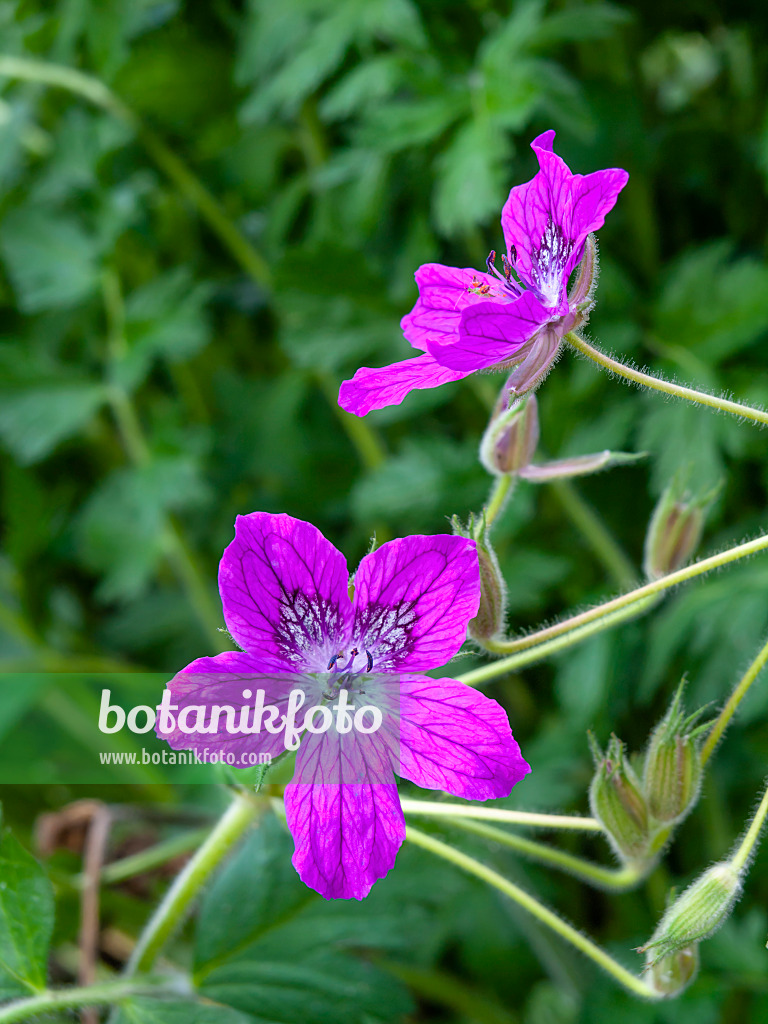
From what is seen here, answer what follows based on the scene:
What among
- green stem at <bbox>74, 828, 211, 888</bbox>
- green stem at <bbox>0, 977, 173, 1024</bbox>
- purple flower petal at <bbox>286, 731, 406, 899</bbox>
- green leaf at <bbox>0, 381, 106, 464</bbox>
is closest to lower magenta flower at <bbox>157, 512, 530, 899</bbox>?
purple flower petal at <bbox>286, 731, 406, 899</bbox>

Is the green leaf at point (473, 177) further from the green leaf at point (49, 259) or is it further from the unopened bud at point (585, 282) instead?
the green leaf at point (49, 259)

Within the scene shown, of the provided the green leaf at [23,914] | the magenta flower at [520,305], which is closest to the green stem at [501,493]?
the magenta flower at [520,305]

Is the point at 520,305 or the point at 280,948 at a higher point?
the point at 520,305

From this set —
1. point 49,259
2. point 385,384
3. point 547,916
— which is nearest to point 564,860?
point 547,916

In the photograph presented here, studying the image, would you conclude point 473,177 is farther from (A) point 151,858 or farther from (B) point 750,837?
(A) point 151,858

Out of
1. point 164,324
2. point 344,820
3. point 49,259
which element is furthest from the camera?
point 49,259

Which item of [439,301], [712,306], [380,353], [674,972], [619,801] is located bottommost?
[674,972]

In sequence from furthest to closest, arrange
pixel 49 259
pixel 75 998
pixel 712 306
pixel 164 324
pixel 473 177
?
pixel 49 259, pixel 164 324, pixel 712 306, pixel 473 177, pixel 75 998

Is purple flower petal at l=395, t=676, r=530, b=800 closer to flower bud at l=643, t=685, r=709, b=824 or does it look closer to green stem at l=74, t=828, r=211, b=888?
flower bud at l=643, t=685, r=709, b=824
